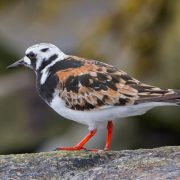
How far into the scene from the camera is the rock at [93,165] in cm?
626

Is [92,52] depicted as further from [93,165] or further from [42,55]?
[93,165]

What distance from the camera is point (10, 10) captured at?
1511 cm

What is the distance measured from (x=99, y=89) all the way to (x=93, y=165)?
0.84 metres

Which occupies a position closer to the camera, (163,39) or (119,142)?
(119,142)

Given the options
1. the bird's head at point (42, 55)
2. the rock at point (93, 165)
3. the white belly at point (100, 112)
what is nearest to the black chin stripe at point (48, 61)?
the bird's head at point (42, 55)

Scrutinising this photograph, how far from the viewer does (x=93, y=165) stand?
6707 millimetres

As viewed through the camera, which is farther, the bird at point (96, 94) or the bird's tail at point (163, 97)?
the bird at point (96, 94)

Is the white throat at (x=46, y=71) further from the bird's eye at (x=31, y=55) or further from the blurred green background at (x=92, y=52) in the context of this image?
the blurred green background at (x=92, y=52)

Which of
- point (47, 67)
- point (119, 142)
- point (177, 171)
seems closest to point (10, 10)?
point (119, 142)

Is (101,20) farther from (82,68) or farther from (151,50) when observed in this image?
(82,68)

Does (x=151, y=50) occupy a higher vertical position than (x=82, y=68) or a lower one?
lower

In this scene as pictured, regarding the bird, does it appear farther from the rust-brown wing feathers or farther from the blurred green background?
the blurred green background

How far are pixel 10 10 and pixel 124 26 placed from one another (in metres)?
2.61

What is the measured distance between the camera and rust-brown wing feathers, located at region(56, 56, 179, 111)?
7.06 meters
